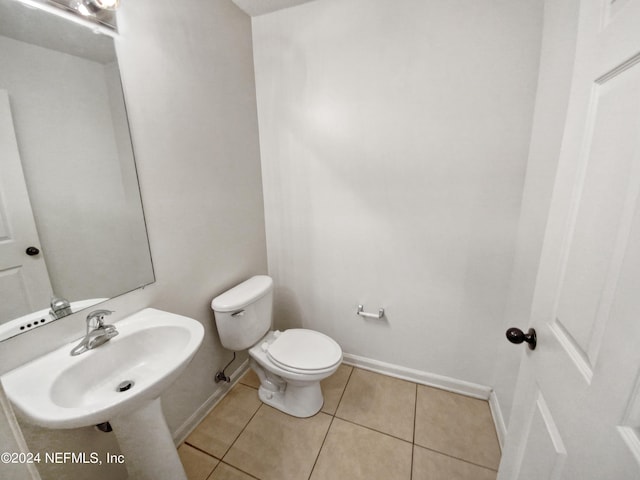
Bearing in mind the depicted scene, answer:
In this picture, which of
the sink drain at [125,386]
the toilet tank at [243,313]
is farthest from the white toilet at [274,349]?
the sink drain at [125,386]

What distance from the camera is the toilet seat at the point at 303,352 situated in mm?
1348

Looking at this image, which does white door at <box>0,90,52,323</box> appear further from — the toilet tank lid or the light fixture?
the toilet tank lid

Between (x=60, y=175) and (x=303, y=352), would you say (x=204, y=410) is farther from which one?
(x=60, y=175)

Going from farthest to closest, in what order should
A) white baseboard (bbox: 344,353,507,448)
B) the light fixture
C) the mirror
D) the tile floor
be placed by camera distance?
white baseboard (bbox: 344,353,507,448), the tile floor, the light fixture, the mirror

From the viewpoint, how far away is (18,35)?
2.52 ft

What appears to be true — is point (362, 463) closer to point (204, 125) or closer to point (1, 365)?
point (1, 365)

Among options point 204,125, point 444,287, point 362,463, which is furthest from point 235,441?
point 204,125

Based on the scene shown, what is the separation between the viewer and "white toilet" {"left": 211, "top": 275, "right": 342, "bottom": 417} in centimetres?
137

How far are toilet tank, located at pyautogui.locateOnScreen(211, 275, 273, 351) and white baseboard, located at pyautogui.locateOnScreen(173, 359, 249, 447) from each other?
14.5 inches

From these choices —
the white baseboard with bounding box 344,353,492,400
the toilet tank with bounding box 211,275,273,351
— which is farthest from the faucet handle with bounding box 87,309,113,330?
the white baseboard with bounding box 344,353,492,400

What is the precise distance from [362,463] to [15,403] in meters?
1.34

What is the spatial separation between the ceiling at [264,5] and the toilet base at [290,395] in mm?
2152

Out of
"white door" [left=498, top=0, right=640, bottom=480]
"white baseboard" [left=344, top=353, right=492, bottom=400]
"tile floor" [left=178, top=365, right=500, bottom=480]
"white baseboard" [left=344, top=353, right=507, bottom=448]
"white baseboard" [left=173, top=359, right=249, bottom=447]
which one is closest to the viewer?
"white door" [left=498, top=0, right=640, bottom=480]

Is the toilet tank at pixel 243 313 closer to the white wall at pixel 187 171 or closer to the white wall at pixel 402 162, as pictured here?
the white wall at pixel 187 171
